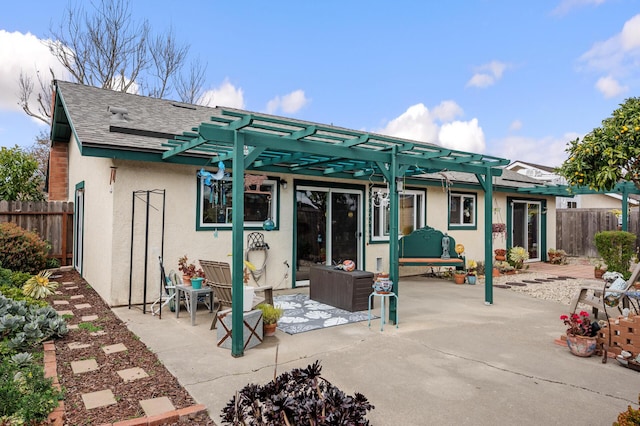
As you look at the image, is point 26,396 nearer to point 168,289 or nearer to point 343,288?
point 168,289

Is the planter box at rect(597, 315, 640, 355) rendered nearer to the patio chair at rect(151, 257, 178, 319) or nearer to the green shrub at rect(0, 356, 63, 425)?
the green shrub at rect(0, 356, 63, 425)

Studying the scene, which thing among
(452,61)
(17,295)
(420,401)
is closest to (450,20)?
(452,61)

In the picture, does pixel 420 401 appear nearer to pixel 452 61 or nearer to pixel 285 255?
pixel 285 255

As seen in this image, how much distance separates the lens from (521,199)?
1273 cm

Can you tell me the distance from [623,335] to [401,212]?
6.20 meters

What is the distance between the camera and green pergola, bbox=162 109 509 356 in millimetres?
A: 4270

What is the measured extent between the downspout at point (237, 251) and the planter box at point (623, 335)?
153 inches

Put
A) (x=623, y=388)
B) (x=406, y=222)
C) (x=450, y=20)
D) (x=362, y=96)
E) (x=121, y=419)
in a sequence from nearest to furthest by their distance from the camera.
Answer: (x=121, y=419)
(x=623, y=388)
(x=406, y=222)
(x=450, y=20)
(x=362, y=96)

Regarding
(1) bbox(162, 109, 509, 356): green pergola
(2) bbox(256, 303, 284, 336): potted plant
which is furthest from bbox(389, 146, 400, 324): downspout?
(2) bbox(256, 303, 284, 336): potted plant

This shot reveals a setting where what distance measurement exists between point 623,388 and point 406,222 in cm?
679

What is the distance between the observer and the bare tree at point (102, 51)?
18.3 m

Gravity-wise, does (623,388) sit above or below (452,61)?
below

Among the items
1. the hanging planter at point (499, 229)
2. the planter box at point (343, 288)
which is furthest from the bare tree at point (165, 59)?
the planter box at point (343, 288)

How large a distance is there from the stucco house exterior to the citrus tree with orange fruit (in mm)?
1260
